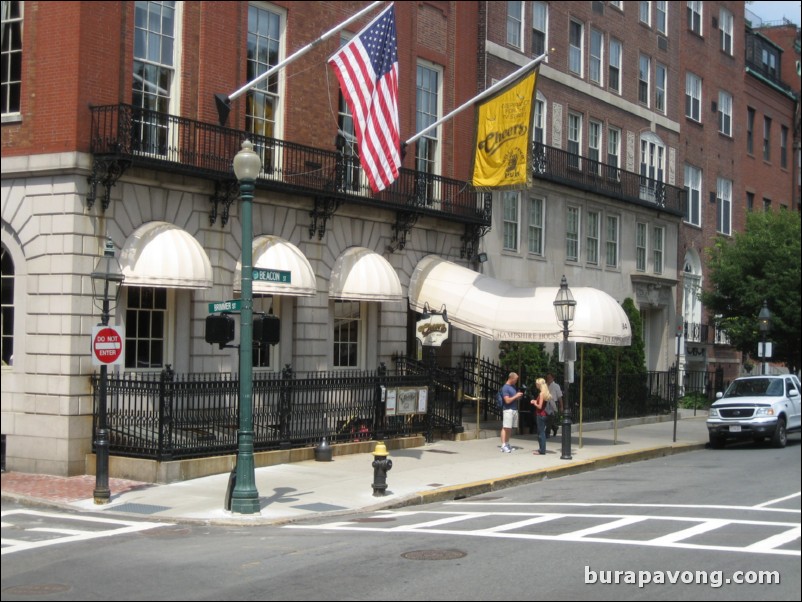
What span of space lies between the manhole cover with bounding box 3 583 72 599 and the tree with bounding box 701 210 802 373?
33.2m

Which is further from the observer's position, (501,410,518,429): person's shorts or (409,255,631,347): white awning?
(409,255,631,347): white awning

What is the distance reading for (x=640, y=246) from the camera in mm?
39562

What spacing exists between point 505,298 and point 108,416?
1114 cm

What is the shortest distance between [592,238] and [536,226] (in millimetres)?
4042

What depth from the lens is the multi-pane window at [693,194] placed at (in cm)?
4366

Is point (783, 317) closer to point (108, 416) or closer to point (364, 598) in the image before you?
point (108, 416)

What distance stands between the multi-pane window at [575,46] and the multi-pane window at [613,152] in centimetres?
295

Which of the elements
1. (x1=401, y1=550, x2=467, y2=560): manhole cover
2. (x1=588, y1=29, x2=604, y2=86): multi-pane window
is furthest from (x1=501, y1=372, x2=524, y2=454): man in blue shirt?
(x1=588, y1=29, x2=604, y2=86): multi-pane window

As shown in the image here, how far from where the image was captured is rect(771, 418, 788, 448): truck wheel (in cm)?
2704

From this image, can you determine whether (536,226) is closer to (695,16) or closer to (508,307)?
(508,307)

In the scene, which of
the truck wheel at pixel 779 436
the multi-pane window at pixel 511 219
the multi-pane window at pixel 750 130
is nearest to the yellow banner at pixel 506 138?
the multi-pane window at pixel 511 219

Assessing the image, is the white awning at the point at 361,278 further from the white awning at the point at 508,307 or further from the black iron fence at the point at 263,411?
the white awning at the point at 508,307

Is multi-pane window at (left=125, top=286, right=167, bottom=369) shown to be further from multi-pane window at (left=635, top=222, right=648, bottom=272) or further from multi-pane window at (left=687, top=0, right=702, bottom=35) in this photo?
multi-pane window at (left=687, top=0, right=702, bottom=35)

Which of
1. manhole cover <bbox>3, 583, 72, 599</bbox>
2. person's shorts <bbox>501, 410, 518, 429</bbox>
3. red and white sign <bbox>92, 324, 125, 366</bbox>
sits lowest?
manhole cover <bbox>3, 583, 72, 599</bbox>
